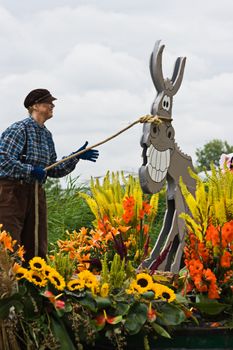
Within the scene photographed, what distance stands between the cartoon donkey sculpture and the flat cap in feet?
2.15

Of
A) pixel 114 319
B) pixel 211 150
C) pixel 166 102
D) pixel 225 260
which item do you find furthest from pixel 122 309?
pixel 211 150

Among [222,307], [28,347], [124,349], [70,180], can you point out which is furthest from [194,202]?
[70,180]

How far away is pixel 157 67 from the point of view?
448 cm

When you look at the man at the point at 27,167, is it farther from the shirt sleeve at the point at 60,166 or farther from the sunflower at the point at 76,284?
the sunflower at the point at 76,284

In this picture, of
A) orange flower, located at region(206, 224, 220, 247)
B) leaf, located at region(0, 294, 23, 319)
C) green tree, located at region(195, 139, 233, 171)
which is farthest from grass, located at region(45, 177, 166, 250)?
green tree, located at region(195, 139, 233, 171)

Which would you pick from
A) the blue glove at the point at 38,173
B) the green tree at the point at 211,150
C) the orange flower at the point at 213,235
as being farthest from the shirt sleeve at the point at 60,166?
the green tree at the point at 211,150

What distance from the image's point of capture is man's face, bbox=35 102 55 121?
4.71m

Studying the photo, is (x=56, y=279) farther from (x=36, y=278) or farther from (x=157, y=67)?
(x=157, y=67)

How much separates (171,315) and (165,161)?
1.85 m

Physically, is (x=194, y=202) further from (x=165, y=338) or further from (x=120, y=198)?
(x=120, y=198)

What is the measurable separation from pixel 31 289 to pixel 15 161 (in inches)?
70.1

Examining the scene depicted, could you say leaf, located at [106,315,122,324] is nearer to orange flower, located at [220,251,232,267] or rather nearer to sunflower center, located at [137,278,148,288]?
sunflower center, located at [137,278,148,288]

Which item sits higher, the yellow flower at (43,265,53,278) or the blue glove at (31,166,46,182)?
the blue glove at (31,166,46,182)

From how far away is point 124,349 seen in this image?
2.89 metres
